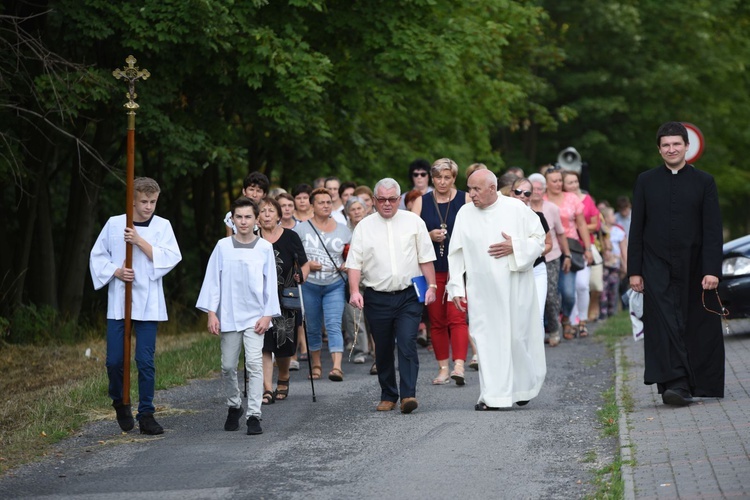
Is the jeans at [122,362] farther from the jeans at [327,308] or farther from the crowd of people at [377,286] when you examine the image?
the jeans at [327,308]

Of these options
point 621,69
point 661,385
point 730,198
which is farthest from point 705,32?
point 661,385

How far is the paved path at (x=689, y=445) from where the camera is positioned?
761 centimetres

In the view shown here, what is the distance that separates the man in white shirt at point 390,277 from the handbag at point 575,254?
6451mm

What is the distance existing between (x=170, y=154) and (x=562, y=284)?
17.8ft

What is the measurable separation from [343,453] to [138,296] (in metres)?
2.10

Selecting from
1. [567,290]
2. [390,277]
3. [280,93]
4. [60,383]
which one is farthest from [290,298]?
[280,93]

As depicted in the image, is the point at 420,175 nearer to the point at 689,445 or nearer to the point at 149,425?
the point at 149,425

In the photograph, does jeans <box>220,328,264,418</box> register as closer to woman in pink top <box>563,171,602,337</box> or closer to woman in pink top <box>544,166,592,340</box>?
woman in pink top <box>544,166,592,340</box>

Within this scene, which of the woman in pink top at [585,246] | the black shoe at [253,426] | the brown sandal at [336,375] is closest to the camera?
the black shoe at [253,426]

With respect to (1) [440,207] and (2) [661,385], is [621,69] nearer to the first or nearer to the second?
(1) [440,207]

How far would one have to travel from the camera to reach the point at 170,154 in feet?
61.5

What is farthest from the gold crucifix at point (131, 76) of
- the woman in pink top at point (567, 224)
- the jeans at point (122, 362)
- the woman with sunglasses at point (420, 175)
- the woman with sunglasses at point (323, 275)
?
the woman in pink top at point (567, 224)

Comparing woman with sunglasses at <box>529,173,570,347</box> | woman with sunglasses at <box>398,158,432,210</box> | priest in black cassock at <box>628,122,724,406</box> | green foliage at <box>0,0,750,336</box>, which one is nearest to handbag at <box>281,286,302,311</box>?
priest in black cassock at <box>628,122,724,406</box>

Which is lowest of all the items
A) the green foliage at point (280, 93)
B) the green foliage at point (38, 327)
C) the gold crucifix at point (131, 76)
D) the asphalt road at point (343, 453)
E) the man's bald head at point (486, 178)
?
the asphalt road at point (343, 453)
